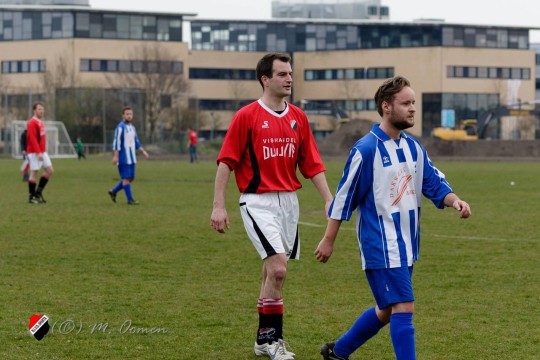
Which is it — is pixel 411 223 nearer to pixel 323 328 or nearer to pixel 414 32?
pixel 323 328

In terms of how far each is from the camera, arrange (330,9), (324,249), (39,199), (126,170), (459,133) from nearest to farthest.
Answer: (324,249)
(126,170)
(39,199)
(459,133)
(330,9)

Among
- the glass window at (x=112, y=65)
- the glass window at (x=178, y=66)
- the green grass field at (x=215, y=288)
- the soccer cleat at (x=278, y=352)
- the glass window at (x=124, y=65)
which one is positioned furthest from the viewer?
the glass window at (x=178, y=66)

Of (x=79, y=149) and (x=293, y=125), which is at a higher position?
(x=293, y=125)

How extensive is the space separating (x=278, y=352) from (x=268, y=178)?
1222 millimetres

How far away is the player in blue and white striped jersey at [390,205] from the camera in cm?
610

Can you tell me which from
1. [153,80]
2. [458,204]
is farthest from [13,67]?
[458,204]

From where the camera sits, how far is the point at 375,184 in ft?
20.4

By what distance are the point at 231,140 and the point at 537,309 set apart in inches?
136

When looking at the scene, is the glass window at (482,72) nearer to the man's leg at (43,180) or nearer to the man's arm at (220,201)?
the man's leg at (43,180)

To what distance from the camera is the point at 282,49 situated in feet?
366

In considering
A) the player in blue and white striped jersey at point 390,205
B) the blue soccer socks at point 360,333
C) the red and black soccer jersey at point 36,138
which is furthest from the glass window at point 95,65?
the player in blue and white striped jersey at point 390,205

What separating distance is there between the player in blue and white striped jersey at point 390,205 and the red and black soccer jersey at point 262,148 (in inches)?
44.5

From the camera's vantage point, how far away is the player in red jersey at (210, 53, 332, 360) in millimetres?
7316

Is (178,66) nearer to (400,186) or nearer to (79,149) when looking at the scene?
(79,149)
